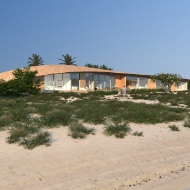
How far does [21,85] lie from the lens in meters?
38.9

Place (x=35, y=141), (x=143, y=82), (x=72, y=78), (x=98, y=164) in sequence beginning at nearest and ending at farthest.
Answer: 1. (x=98, y=164)
2. (x=35, y=141)
3. (x=72, y=78)
4. (x=143, y=82)

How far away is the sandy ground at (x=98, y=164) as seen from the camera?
607 centimetres

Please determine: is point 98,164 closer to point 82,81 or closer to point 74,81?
point 74,81

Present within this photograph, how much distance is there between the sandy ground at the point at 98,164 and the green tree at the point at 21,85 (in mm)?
29159

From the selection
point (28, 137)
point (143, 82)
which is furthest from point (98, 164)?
point (143, 82)

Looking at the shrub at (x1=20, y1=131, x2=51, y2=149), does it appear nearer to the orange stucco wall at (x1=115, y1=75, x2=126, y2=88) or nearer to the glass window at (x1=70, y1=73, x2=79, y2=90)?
the glass window at (x1=70, y1=73, x2=79, y2=90)

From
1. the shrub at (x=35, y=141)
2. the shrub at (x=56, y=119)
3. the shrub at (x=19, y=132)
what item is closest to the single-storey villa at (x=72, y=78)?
the shrub at (x=56, y=119)

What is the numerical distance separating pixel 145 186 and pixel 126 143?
360cm

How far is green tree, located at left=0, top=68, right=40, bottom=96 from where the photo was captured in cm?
3809

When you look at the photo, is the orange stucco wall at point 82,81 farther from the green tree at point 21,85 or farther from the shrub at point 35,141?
the shrub at point 35,141

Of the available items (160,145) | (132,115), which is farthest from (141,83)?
(160,145)

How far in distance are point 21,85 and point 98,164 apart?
33.1 metres

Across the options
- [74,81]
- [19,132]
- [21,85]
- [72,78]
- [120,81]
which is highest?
[72,78]

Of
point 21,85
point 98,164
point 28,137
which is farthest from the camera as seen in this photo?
point 21,85
